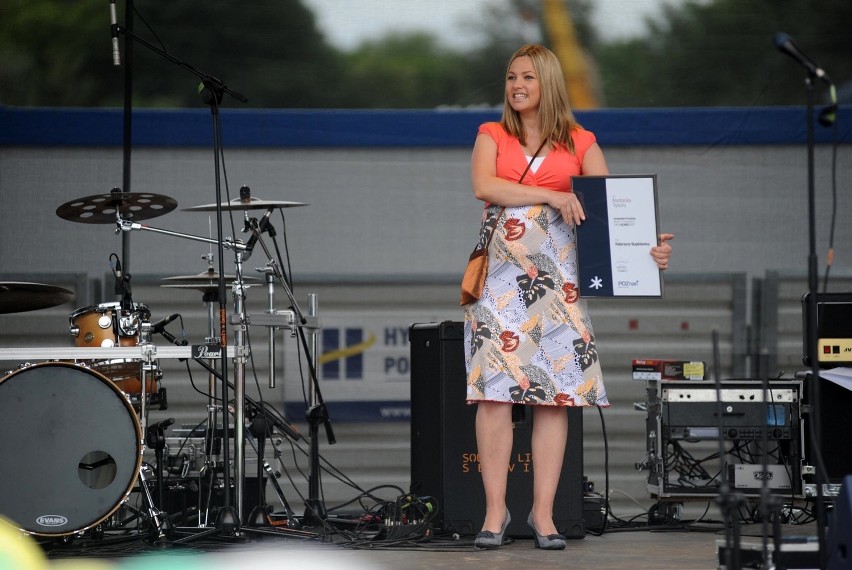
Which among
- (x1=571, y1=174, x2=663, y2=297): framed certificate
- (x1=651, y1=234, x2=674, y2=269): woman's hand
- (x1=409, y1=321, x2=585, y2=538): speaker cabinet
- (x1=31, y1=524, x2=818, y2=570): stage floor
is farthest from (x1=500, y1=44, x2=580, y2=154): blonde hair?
(x1=31, y1=524, x2=818, y2=570): stage floor

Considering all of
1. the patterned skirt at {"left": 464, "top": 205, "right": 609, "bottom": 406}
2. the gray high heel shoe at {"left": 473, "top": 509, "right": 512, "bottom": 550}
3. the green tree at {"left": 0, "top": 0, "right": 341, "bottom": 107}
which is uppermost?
the green tree at {"left": 0, "top": 0, "right": 341, "bottom": 107}

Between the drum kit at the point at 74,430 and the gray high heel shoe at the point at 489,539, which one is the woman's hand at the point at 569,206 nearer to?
the gray high heel shoe at the point at 489,539

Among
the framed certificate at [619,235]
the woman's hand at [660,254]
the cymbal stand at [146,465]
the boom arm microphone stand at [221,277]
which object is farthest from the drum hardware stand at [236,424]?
the woman's hand at [660,254]

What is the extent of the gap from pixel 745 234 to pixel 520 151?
2190mm

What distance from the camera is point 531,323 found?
4.20m

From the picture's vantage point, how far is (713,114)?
19.7 ft

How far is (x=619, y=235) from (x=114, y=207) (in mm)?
2127

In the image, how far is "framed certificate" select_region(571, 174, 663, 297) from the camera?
415cm

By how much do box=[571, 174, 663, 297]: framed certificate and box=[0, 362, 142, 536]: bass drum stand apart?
179cm

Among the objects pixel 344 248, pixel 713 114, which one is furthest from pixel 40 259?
pixel 713 114

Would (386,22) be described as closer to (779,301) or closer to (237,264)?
(237,264)

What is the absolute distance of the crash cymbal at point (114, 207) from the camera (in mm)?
4859

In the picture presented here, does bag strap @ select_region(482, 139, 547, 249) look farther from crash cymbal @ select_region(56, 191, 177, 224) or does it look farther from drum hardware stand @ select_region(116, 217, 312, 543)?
crash cymbal @ select_region(56, 191, 177, 224)

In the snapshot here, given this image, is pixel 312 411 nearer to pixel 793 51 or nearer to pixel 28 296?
pixel 28 296
